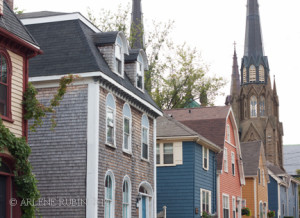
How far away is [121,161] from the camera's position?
2406 cm

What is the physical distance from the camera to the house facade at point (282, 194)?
56.3 m

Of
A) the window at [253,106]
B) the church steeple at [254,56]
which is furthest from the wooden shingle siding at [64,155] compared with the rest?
the church steeple at [254,56]

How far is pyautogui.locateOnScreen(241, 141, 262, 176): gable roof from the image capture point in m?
46.0

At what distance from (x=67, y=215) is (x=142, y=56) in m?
8.90

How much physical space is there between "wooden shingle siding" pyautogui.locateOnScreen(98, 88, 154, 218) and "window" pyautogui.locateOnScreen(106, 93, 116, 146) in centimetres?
29

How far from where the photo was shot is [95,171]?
21453mm

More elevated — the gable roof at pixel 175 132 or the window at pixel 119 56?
the window at pixel 119 56

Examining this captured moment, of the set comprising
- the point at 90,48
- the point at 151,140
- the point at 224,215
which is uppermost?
the point at 90,48

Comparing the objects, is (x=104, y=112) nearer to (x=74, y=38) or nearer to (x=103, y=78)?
(x=103, y=78)

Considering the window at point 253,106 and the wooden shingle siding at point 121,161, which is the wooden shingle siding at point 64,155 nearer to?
the wooden shingle siding at point 121,161

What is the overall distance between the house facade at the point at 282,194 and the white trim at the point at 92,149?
36426mm

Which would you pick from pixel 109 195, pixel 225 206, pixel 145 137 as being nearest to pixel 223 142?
pixel 225 206

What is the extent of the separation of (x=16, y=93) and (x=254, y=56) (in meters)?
102

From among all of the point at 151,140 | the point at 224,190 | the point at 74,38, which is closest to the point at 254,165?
the point at 224,190
